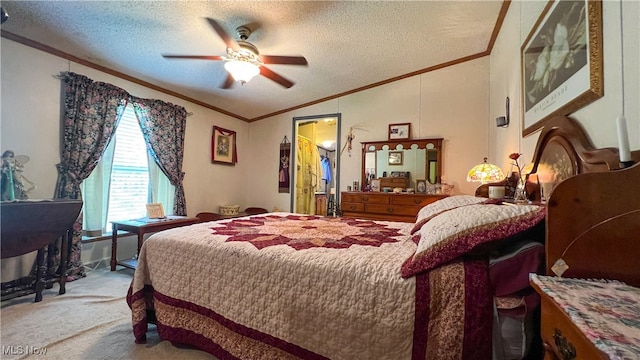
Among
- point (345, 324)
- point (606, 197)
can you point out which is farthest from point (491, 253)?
point (345, 324)

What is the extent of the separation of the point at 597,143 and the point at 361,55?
246 centimetres

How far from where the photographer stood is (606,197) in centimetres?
75

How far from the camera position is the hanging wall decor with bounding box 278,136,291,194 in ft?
15.2

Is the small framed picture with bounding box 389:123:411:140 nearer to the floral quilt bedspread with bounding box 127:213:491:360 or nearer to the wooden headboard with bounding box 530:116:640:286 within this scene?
the floral quilt bedspread with bounding box 127:213:491:360

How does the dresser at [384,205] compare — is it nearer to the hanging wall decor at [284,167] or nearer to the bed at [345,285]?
the hanging wall decor at [284,167]

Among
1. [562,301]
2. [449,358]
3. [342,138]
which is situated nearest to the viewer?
[562,301]

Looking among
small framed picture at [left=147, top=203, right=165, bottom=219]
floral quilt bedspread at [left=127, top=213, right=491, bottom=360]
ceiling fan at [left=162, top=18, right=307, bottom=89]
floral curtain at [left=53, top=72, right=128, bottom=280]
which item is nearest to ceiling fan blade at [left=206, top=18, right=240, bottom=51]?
ceiling fan at [left=162, top=18, right=307, bottom=89]

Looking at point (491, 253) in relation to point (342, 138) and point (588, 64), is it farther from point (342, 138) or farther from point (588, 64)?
point (342, 138)

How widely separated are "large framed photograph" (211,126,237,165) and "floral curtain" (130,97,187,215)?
0.59 meters

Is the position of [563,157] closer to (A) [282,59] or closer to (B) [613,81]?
(B) [613,81]

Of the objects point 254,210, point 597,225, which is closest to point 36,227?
point 254,210

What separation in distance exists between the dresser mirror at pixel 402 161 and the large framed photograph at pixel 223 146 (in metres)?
2.36

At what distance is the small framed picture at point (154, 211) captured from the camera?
313 centimetres

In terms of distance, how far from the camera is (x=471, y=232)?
957 millimetres
